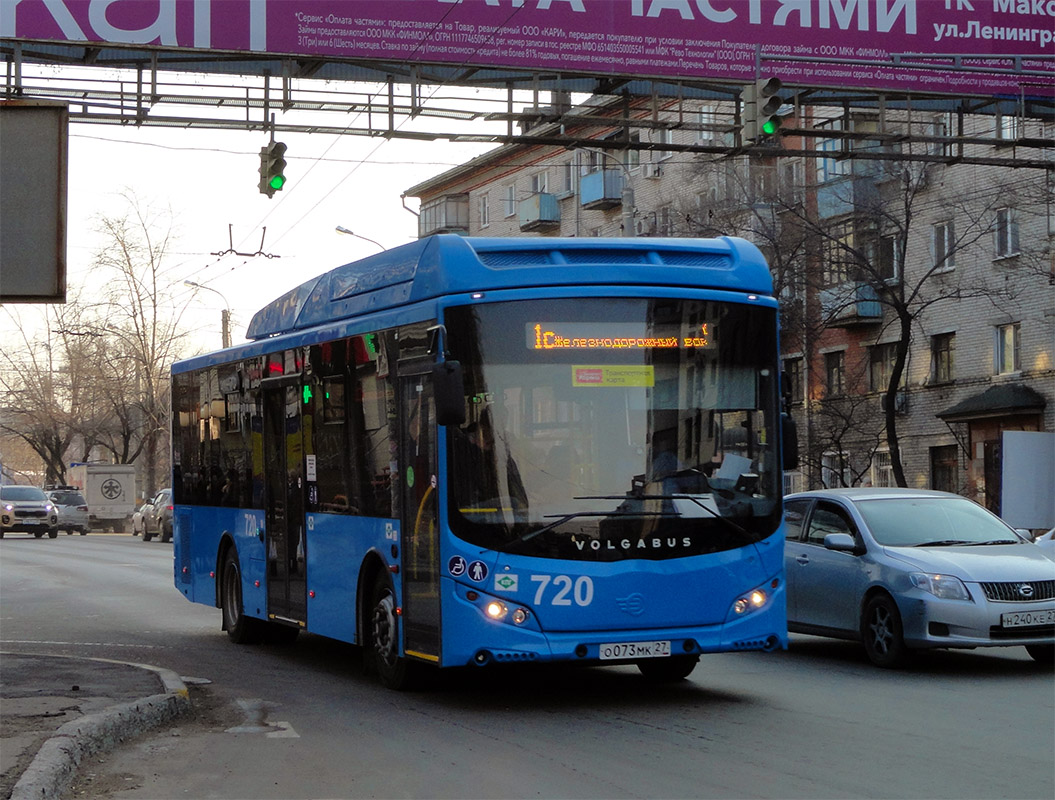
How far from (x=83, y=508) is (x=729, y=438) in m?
58.2

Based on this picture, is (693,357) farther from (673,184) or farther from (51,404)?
(51,404)

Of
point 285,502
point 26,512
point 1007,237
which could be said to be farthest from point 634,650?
point 26,512

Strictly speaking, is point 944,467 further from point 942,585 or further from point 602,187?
point 942,585

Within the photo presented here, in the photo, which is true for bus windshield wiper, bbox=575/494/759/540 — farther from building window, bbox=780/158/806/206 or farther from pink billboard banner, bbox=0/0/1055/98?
building window, bbox=780/158/806/206

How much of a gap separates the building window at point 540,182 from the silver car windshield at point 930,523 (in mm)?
51931

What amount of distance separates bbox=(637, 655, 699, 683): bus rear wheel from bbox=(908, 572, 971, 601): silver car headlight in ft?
6.54

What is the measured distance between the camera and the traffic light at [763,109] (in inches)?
704

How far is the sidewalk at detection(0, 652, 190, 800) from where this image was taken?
7742mm

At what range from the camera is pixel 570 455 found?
10.2 meters

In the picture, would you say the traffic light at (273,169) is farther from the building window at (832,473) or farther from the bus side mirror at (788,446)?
the building window at (832,473)

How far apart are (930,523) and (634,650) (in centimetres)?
422

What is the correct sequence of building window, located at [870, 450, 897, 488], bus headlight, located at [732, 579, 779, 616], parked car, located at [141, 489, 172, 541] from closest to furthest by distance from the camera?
bus headlight, located at [732, 579, 779, 616]
building window, located at [870, 450, 897, 488]
parked car, located at [141, 489, 172, 541]

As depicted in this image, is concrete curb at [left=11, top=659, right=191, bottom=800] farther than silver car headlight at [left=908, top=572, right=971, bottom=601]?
No

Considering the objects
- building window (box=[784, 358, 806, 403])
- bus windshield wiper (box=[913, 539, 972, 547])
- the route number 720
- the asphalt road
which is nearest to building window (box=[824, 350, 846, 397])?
building window (box=[784, 358, 806, 403])
